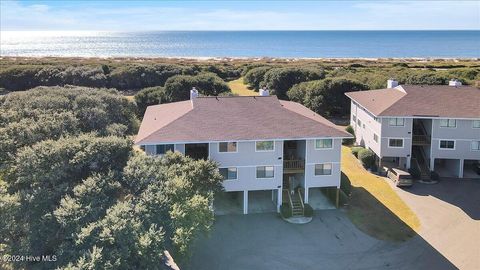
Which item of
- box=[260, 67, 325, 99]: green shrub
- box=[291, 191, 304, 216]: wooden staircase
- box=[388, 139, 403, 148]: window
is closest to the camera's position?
box=[291, 191, 304, 216]: wooden staircase

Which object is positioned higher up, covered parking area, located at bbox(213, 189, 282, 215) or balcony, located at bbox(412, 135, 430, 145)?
balcony, located at bbox(412, 135, 430, 145)

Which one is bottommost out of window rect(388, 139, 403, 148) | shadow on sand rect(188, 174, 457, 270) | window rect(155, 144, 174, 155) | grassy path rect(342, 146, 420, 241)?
shadow on sand rect(188, 174, 457, 270)

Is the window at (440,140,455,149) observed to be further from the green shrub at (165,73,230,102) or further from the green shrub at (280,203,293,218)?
the green shrub at (165,73,230,102)

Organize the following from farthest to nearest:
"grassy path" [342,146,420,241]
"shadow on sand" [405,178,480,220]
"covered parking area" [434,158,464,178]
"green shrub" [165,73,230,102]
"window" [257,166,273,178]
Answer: "green shrub" [165,73,230,102] < "covered parking area" [434,158,464,178] < "shadow on sand" [405,178,480,220] < "window" [257,166,273,178] < "grassy path" [342,146,420,241]

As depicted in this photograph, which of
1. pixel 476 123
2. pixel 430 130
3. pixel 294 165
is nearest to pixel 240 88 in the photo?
pixel 430 130

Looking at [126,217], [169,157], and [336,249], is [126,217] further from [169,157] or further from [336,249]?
[336,249]

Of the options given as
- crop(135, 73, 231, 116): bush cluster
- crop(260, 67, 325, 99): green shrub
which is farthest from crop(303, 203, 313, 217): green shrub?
crop(260, 67, 325, 99): green shrub

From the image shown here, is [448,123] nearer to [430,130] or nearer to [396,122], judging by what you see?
[430,130]

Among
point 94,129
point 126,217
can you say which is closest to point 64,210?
point 126,217
